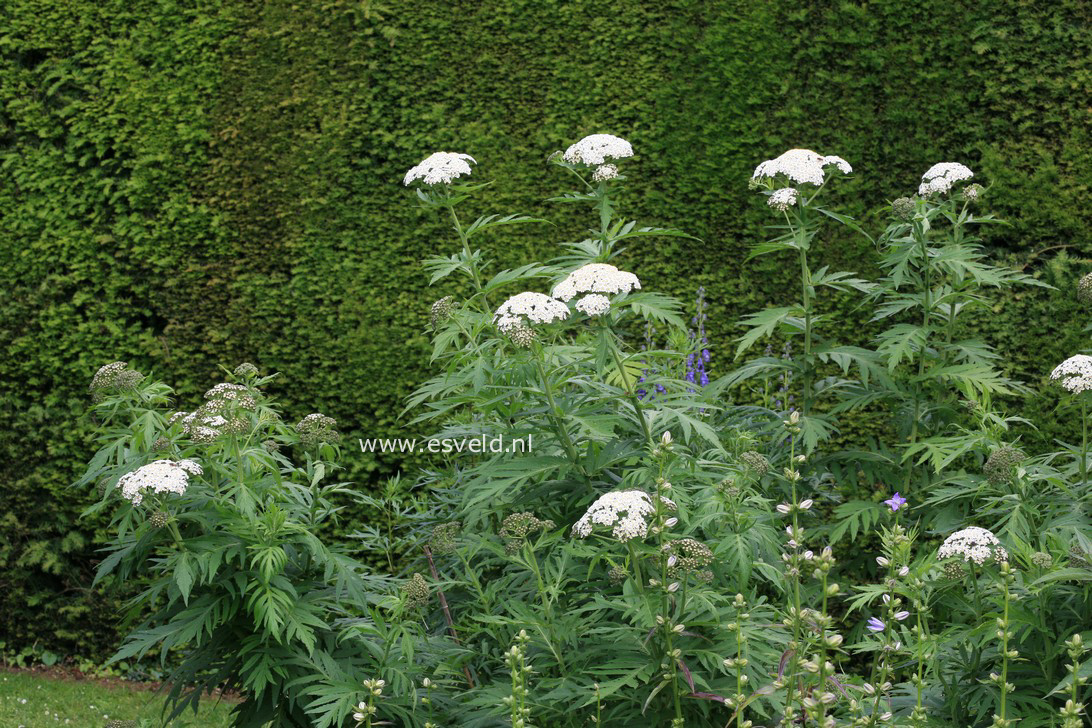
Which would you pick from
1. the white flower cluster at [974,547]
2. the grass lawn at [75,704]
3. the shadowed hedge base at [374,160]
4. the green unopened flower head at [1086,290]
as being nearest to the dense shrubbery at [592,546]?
the white flower cluster at [974,547]

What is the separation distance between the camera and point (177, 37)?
5.90m

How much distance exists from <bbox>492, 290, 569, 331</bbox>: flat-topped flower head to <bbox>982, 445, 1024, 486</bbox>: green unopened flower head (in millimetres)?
1337

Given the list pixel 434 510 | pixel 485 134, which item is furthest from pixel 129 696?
pixel 485 134

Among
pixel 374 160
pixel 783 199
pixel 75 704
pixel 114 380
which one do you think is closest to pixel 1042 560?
pixel 783 199

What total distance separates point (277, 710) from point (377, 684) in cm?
106

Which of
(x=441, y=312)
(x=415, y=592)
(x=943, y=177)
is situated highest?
(x=943, y=177)

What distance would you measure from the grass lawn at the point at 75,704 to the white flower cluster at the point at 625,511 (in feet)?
10.8

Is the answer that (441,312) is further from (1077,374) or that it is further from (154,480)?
(1077,374)

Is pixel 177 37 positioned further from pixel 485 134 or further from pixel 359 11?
pixel 485 134

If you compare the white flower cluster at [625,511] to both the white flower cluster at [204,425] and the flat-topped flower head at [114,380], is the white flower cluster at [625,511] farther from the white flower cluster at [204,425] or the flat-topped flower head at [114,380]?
the flat-topped flower head at [114,380]

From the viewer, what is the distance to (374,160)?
226 inches

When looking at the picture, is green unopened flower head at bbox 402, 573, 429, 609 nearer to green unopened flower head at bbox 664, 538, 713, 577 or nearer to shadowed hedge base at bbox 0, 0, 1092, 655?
green unopened flower head at bbox 664, 538, 713, 577

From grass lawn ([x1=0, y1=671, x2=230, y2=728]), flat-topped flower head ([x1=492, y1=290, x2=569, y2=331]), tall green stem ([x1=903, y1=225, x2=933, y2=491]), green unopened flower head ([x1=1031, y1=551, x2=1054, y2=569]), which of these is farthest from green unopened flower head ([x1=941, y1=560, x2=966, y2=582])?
grass lawn ([x1=0, y1=671, x2=230, y2=728])

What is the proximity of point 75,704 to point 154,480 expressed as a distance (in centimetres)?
334
